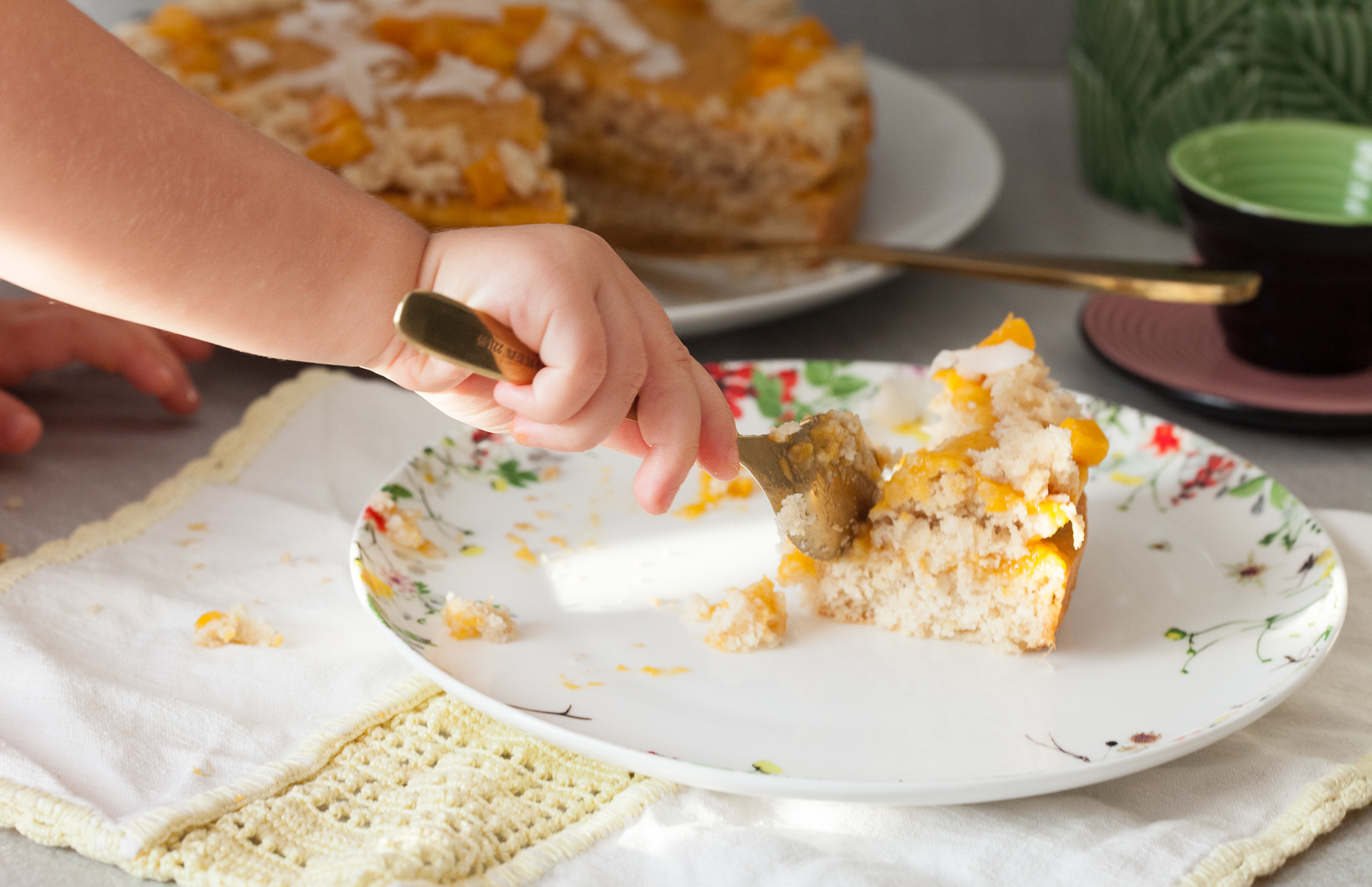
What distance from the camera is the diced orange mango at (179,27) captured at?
1883mm

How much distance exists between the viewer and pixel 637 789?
86 centimetres

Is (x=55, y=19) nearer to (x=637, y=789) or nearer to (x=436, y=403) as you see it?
(x=436, y=403)

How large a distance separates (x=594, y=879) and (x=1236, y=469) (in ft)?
2.46

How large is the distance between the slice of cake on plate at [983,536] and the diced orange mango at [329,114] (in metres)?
1.01

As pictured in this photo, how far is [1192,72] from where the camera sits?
1.88 m

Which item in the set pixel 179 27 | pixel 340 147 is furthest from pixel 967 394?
pixel 179 27

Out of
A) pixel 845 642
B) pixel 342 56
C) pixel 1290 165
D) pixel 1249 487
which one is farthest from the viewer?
pixel 342 56

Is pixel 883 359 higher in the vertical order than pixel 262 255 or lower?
lower

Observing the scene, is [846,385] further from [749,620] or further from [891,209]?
[891,209]

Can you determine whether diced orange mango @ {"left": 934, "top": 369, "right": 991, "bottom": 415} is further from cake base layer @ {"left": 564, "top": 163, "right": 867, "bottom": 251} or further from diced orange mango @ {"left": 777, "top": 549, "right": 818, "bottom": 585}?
cake base layer @ {"left": 564, "top": 163, "right": 867, "bottom": 251}

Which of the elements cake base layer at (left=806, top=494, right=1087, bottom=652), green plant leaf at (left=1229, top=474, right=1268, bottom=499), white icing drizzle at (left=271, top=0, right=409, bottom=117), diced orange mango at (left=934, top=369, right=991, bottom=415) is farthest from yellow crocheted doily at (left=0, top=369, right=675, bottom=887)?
white icing drizzle at (left=271, top=0, right=409, bottom=117)

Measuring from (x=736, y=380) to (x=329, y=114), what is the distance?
74 centimetres

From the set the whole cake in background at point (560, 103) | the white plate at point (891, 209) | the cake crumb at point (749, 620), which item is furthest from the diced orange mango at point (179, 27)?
the cake crumb at point (749, 620)

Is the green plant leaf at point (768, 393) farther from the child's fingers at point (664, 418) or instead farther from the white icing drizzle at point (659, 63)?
the white icing drizzle at point (659, 63)
